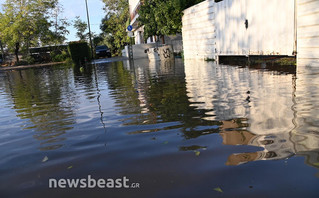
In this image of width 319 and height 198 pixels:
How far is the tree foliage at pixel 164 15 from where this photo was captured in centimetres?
1673

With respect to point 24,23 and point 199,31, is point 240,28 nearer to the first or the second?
point 199,31

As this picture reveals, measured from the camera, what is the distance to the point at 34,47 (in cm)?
4219

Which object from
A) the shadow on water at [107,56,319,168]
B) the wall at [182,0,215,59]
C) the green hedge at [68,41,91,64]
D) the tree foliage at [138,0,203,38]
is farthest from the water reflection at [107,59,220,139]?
the green hedge at [68,41,91,64]

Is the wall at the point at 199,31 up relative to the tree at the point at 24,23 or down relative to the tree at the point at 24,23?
down

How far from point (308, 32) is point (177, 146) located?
6.27m

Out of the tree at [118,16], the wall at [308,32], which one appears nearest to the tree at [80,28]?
the tree at [118,16]

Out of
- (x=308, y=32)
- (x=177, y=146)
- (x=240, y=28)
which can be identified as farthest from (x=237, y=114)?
(x=240, y=28)

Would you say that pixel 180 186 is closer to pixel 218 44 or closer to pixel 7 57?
pixel 218 44

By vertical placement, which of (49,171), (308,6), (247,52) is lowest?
(49,171)

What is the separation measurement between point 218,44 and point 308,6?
581cm

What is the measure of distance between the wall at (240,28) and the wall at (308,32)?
0.41 m

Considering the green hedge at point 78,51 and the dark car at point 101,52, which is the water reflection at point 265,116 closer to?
the green hedge at point 78,51

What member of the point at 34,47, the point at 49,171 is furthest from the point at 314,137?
the point at 34,47

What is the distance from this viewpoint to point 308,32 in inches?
296
